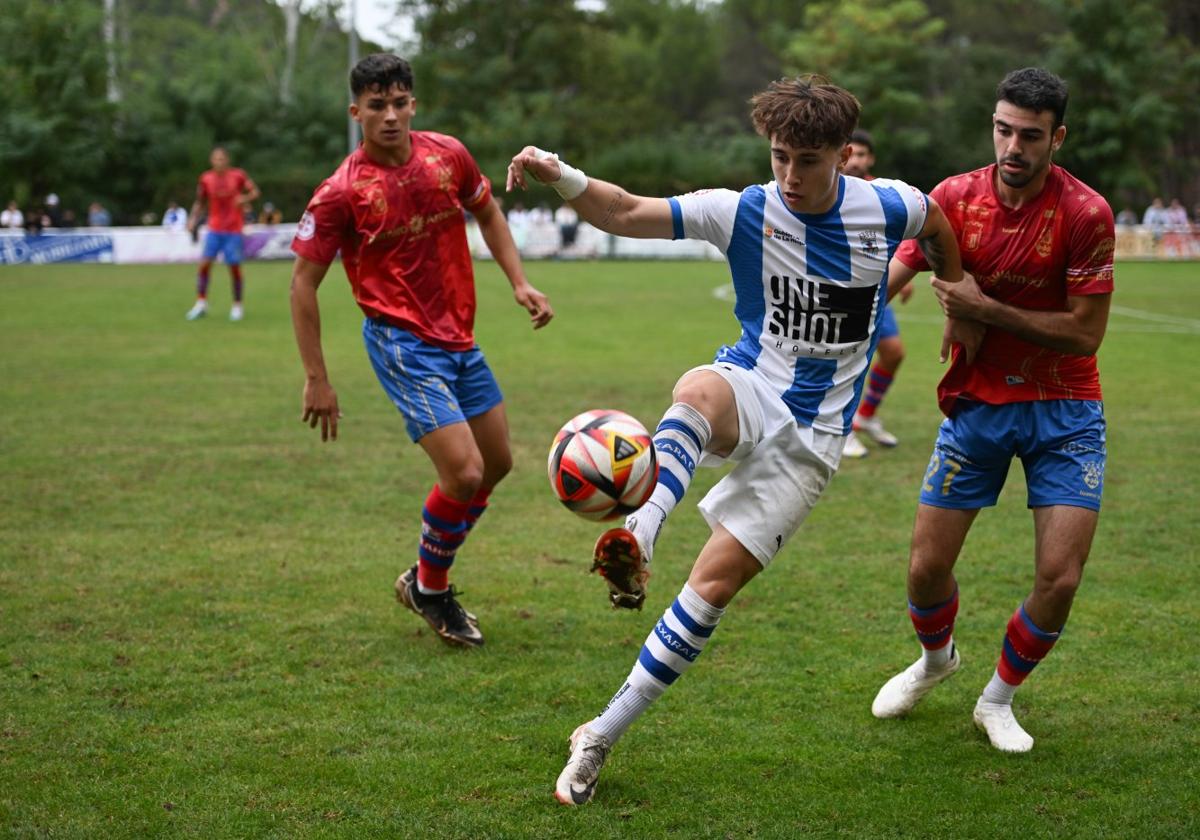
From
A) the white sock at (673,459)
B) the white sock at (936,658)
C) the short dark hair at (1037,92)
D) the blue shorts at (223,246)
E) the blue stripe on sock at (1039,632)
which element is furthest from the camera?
the blue shorts at (223,246)

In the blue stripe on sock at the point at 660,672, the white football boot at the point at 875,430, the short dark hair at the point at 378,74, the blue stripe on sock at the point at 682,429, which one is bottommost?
the white football boot at the point at 875,430

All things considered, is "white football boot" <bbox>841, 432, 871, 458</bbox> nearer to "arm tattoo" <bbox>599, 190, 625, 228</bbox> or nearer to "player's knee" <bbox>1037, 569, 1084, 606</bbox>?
"player's knee" <bbox>1037, 569, 1084, 606</bbox>

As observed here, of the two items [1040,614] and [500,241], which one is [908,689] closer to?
[1040,614]

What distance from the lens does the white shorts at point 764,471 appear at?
445cm

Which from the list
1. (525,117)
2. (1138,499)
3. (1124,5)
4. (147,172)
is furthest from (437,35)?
(1138,499)

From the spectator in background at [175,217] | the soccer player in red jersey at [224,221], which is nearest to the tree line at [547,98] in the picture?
the spectator in background at [175,217]

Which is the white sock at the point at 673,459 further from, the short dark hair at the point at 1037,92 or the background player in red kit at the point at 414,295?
the background player in red kit at the point at 414,295

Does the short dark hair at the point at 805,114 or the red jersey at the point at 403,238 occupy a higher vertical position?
the short dark hair at the point at 805,114

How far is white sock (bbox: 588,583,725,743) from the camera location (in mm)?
4395

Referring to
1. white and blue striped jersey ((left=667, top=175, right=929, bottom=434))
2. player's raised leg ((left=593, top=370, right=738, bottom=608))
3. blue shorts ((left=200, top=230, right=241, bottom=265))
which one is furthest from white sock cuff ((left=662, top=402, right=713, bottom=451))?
blue shorts ((left=200, top=230, right=241, bottom=265))

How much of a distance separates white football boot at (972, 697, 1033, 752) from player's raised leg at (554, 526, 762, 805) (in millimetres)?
1210

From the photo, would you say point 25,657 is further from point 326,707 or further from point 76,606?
point 326,707

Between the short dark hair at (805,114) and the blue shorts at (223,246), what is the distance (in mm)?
16086

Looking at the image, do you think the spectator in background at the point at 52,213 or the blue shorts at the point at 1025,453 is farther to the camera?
the spectator in background at the point at 52,213
